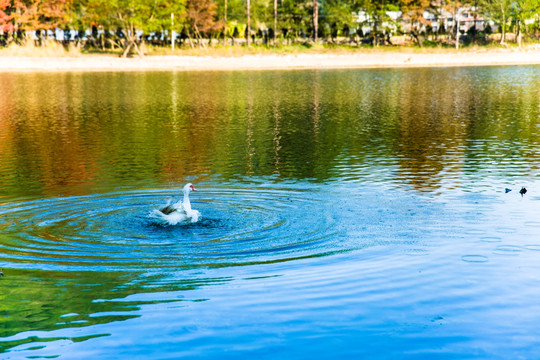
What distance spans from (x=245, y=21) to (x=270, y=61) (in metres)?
16.1

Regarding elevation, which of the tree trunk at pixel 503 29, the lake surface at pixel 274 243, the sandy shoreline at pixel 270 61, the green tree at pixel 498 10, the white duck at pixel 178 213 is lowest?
the lake surface at pixel 274 243

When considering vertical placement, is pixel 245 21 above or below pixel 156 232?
above

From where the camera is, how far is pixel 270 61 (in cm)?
10138

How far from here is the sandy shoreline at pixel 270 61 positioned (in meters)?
89.9

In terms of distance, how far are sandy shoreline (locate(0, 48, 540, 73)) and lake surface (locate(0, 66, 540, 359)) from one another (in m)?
56.0

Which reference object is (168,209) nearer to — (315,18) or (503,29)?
(315,18)

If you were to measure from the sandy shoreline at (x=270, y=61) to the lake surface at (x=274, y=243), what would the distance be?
56042 mm

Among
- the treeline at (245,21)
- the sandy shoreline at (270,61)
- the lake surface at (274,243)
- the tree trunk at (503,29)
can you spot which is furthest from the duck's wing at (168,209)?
the tree trunk at (503,29)

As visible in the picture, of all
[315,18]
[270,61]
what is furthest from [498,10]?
[270,61]

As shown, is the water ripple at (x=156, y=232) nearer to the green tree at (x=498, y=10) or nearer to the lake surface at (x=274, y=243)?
the lake surface at (x=274, y=243)

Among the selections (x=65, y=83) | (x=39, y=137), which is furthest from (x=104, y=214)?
(x=65, y=83)

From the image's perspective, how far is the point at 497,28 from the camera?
139 metres

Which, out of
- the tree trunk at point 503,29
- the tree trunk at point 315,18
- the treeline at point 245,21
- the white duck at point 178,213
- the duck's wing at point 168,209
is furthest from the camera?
the tree trunk at point 503,29

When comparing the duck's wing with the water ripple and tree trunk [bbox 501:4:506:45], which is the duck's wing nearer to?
the water ripple
